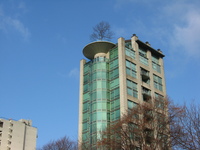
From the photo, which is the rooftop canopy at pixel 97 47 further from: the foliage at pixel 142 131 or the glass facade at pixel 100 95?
the foliage at pixel 142 131

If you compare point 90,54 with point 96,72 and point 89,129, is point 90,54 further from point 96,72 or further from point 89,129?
point 89,129

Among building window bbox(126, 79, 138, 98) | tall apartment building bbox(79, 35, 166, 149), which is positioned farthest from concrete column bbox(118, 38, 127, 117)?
building window bbox(126, 79, 138, 98)

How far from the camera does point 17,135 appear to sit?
11781cm

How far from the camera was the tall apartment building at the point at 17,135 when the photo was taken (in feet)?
375

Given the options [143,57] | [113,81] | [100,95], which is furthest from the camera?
[143,57]

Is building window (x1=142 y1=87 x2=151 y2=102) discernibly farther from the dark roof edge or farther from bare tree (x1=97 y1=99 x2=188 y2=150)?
bare tree (x1=97 y1=99 x2=188 y2=150)

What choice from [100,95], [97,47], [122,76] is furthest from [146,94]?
[97,47]

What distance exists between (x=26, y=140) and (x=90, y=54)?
5188 cm

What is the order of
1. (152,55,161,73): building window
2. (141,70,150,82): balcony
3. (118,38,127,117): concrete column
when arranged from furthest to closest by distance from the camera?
(152,55,161,73): building window → (141,70,150,82): balcony → (118,38,127,117): concrete column

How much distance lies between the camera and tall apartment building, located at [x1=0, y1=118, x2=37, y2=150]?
11438cm

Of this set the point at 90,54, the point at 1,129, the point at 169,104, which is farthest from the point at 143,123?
the point at 1,129

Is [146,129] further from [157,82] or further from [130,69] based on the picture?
[157,82]

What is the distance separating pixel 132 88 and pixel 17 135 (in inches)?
2297

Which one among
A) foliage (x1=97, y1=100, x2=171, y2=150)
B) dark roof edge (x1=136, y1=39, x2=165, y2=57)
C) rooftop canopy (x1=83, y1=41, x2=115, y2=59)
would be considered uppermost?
dark roof edge (x1=136, y1=39, x2=165, y2=57)
